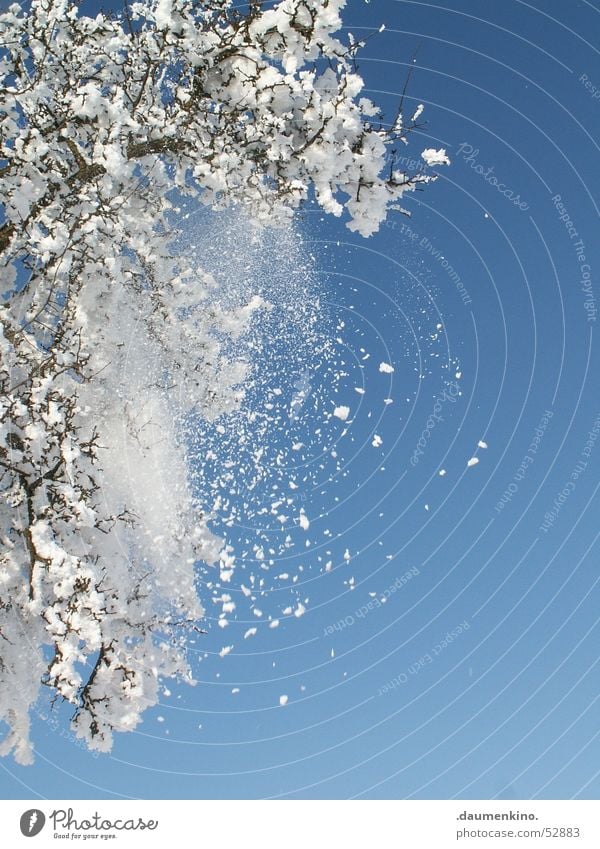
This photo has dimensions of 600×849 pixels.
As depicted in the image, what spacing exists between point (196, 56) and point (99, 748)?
30.2ft

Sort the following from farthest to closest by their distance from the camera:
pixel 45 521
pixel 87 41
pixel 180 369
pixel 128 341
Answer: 1. pixel 180 369
2. pixel 128 341
3. pixel 87 41
4. pixel 45 521

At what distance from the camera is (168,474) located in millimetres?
14062

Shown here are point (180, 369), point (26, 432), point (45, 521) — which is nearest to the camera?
point (26, 432)

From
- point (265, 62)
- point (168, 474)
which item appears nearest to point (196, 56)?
point (265, 62)

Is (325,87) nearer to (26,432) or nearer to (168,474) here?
(26,432)
